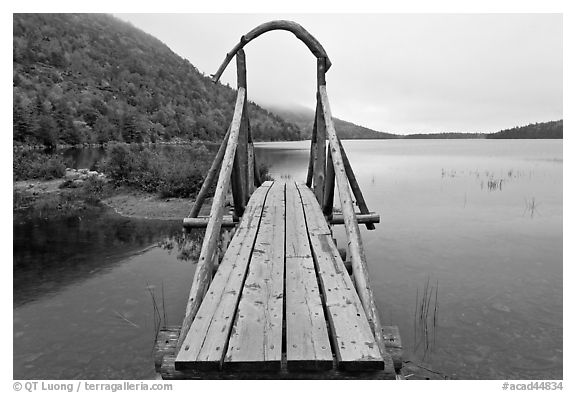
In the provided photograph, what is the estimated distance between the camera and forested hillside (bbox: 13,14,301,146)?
53812mm

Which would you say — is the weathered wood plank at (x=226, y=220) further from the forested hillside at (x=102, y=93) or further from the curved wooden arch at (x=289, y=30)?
the forested hillside at (x=102, y=93)

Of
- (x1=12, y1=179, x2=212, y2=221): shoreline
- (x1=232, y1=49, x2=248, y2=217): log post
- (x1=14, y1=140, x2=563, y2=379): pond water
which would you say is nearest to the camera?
(x1=14, y1=140, x2=563, y2=379): pond water

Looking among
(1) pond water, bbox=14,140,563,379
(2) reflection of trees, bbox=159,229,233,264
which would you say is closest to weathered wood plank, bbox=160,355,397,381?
(1) pond water, bbox=14,140,563,379

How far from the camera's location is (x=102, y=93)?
82.1 meters

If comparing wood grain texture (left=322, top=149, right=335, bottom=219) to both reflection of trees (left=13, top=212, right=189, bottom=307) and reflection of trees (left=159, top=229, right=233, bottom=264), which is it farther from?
reflection of trees (left=13, top=212, right=189, bottom=307)

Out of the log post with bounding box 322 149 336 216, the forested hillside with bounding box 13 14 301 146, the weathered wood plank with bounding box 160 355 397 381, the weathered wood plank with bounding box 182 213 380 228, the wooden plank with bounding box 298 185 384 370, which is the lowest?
the weathered wood plank with bounding box 160 355 397 381

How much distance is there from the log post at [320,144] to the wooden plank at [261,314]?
3075mm

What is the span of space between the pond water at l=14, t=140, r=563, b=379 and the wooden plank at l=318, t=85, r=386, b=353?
8.96 ft

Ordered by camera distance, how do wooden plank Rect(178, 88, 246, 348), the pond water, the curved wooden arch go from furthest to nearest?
the curved wooden arch, the pond water, wooden plank Rect(178, 88, 246, 348)

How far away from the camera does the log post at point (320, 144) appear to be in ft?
23.4

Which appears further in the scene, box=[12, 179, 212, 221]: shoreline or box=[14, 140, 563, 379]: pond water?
box=[12, 179, 212, 221]: shoreline

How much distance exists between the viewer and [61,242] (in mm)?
9734

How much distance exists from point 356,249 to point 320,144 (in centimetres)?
421

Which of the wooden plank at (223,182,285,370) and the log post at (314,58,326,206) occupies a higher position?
the log post at (314,58,326,206)
